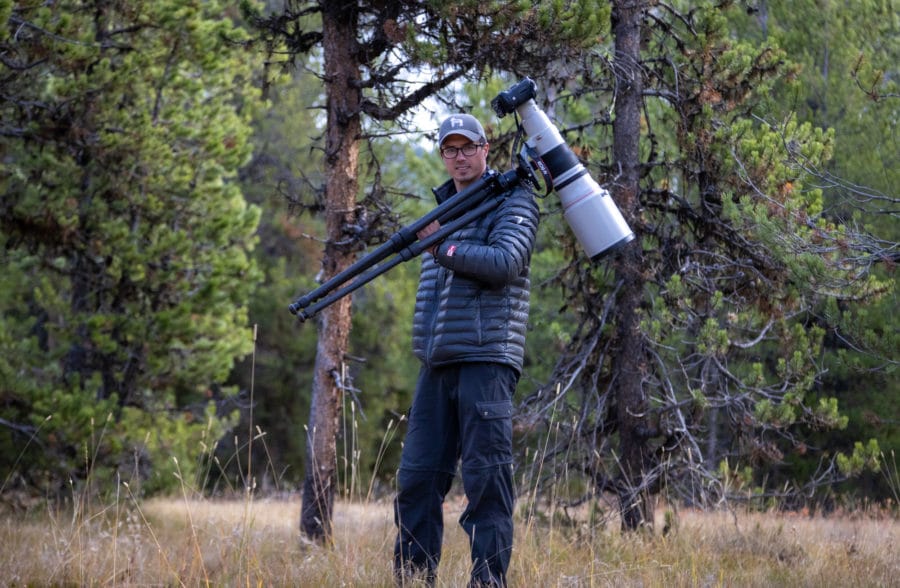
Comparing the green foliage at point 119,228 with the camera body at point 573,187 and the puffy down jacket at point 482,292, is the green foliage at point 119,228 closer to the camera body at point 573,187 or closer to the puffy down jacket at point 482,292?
the camera body at point 573,187

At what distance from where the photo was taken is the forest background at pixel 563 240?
5.64 metres

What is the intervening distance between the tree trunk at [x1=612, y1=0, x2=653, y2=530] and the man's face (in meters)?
2.25

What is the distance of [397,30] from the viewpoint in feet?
17.8

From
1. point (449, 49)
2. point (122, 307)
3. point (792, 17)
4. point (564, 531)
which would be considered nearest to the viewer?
point (449, 49)

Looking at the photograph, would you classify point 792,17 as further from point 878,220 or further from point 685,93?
point 685,93

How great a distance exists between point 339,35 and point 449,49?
4.00 ft

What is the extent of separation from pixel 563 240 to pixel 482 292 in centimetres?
280

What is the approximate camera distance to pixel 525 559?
445cm

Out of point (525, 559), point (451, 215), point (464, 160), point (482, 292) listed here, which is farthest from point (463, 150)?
point (525, 559)

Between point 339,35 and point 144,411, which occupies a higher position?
point 339,35

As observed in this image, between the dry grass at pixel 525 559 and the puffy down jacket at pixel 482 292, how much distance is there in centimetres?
98

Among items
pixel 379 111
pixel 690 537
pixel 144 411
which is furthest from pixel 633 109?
pixel 144 411

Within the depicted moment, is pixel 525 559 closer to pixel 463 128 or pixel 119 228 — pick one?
pixel 463 128

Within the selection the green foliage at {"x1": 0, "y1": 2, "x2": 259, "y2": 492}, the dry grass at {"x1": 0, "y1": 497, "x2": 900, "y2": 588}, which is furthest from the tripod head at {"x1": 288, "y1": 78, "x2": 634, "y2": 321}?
the green foliage at {"x1": 0, "y1": 2, "x2": 259, "y2": 492}
